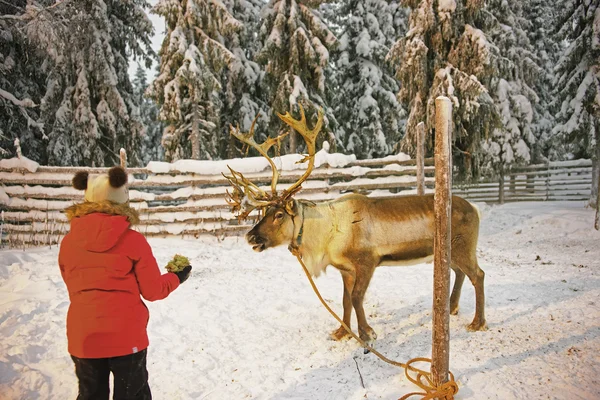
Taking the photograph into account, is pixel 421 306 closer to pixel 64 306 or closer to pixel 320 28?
→ pixel 64 306

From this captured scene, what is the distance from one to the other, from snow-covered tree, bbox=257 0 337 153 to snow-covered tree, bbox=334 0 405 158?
3.18 meters

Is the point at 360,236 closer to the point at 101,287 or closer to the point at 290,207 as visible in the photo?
the point at 290,207

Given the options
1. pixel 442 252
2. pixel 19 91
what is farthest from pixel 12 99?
pixel 442 252

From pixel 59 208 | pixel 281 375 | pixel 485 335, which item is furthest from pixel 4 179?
pixel 485 335

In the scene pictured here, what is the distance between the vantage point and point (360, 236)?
158 inches

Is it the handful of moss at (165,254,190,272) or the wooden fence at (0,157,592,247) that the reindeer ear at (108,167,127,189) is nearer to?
the handful of moss at (165,254,190,272)

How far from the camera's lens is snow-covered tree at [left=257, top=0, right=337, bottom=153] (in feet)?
41.3

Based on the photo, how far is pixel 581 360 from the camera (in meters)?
3.24

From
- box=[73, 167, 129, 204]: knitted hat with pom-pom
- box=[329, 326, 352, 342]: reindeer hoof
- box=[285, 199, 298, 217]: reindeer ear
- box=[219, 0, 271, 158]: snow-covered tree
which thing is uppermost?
box=[219, 0, 271, 158]: snow-covered tree

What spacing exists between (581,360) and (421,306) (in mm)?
1850

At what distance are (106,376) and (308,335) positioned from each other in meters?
2.46

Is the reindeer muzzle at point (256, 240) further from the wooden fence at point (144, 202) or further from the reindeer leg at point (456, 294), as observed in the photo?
the wooden fence at point (144, 202)

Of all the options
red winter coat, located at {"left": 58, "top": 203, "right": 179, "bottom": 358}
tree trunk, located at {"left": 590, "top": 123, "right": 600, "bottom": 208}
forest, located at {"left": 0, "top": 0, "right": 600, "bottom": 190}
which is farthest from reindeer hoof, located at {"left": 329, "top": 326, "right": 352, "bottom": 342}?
tree trunk, located at {"left": 590, "top": 123, "right": 600, "bottom": 208}

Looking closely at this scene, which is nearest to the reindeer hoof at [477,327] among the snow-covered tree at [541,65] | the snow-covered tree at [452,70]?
the snow-covered tree at [452,70]
